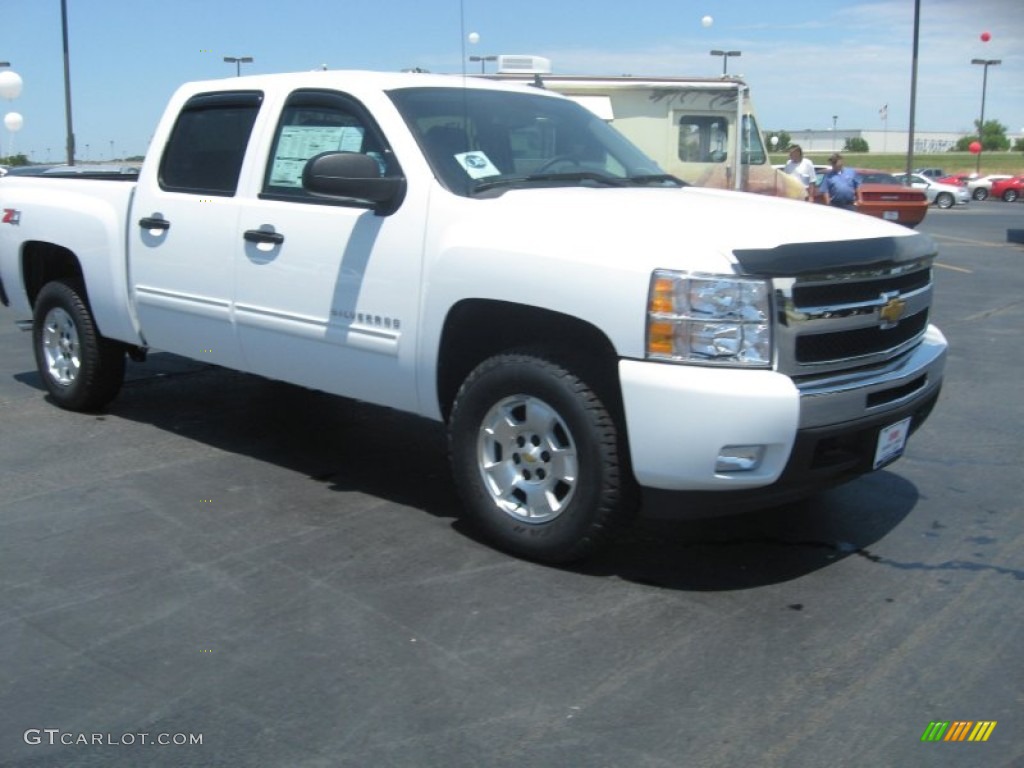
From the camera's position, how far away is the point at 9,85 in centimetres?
2709

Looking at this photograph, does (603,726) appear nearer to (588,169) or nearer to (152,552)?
(152,552)

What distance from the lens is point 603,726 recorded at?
10.7ft

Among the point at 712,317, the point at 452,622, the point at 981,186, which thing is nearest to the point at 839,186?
the point at 712,317

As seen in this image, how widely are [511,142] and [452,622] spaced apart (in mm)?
2367

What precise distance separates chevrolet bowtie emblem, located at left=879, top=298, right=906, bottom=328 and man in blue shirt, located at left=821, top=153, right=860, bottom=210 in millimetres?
15309

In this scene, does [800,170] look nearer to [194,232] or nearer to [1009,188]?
[194,232]

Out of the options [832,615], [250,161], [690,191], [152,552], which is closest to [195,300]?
[250,161]

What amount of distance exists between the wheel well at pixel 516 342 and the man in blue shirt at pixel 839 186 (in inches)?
612

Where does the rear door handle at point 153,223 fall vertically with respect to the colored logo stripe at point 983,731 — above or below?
above

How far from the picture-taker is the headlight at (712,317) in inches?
154

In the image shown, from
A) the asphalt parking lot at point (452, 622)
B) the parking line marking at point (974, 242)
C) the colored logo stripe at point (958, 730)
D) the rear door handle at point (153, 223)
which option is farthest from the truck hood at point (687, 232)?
the parking line marking at point (974, 242)

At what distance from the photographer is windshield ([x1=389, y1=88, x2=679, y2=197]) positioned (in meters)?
4.90

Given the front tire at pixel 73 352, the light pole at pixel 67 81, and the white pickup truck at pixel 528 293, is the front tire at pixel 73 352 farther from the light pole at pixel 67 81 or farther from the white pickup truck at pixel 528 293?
the light pole at pixel 67 81

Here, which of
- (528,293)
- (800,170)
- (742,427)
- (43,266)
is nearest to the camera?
(742,427)
